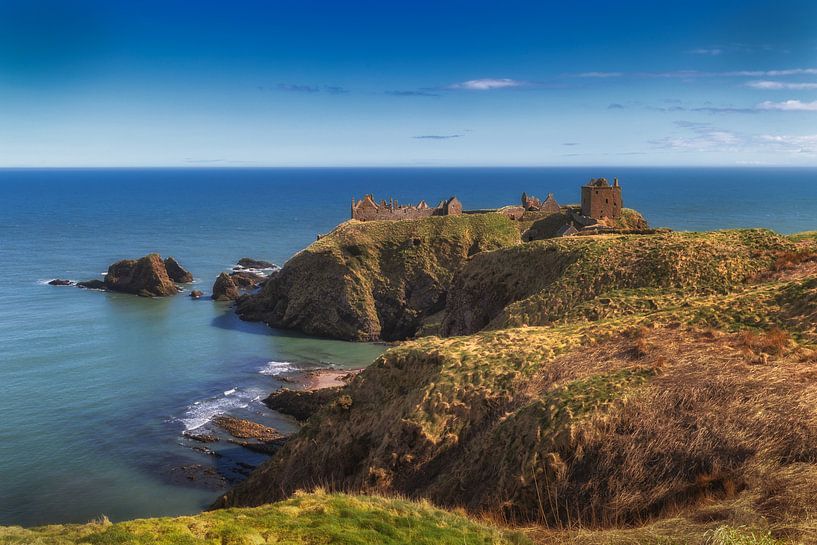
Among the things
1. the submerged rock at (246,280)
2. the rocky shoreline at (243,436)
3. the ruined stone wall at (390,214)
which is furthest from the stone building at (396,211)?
the rocky shoreline at (243,436)

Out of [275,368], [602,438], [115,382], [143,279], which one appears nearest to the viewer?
[602,438]

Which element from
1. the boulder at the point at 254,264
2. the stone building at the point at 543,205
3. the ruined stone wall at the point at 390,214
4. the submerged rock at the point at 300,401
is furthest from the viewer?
the boulder at the point at 254,264

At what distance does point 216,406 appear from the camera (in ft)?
164

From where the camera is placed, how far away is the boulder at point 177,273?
101 m

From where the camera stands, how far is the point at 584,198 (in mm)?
75062

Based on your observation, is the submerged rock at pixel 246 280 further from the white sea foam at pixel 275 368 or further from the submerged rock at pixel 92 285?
the white sea foam at pixel 275 368

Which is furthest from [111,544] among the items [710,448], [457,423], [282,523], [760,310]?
[760,310]

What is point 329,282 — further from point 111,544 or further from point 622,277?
point 111,544

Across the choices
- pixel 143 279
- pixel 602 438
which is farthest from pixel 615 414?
pixel 143 279

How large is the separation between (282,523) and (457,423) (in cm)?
898

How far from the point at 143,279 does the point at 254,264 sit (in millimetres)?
24156

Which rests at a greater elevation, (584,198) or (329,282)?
(584,198)

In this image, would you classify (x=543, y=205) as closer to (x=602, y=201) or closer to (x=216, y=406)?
(x=602, y=201)

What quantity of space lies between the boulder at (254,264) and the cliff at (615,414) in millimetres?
81900
